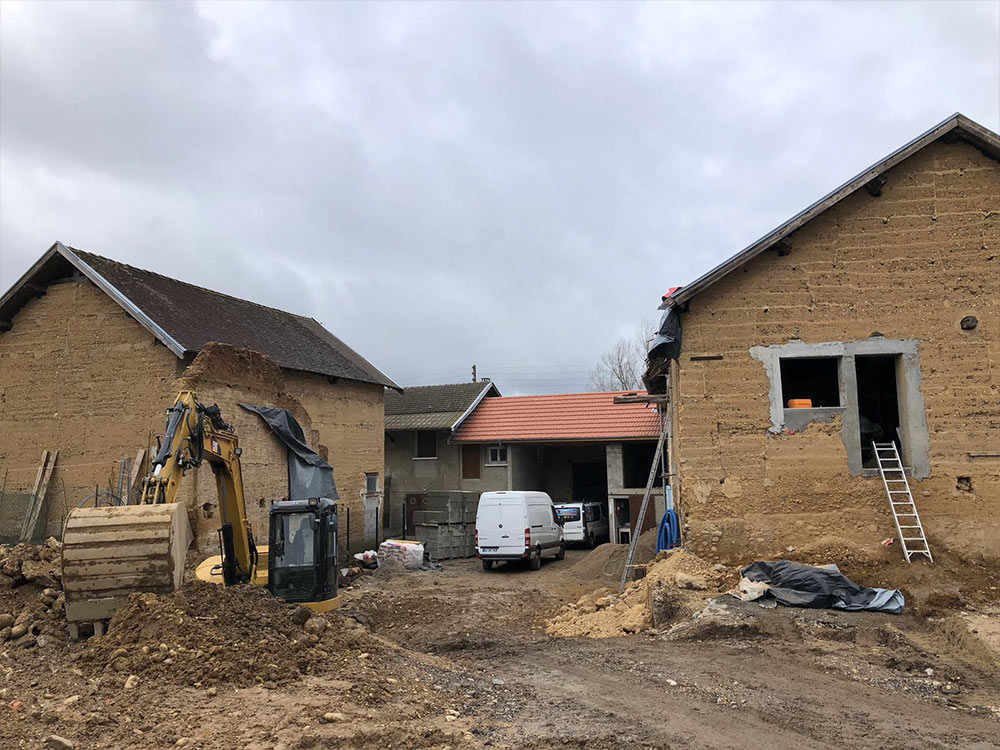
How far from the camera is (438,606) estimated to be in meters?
15.1

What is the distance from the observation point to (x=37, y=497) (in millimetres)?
16938

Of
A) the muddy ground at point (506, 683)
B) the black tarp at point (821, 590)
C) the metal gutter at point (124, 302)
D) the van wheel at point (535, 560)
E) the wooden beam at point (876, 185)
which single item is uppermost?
the wooden beam at point (876, 185)

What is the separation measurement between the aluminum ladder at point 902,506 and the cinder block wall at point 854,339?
193 millimetres

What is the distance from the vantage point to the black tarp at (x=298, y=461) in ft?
61.1

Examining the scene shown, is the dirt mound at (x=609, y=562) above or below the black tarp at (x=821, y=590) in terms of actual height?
below

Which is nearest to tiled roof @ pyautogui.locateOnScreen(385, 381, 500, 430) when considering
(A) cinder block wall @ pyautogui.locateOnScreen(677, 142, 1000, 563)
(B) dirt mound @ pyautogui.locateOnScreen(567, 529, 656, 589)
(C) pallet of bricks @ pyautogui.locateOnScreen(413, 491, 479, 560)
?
(C) pallet of bricks @ pyautogui.locateOnScreen(413, 491, 479, 560)

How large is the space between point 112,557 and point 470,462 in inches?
836

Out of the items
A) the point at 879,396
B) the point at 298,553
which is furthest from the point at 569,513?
the point at 298,553

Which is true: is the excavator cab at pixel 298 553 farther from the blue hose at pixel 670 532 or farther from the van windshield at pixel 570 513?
the van windshield at pixel 570 513

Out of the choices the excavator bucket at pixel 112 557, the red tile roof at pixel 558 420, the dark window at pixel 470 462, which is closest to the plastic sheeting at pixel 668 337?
the excavator bucket at pixel 112 557

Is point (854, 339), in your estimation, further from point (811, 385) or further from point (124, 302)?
point (124, 302)

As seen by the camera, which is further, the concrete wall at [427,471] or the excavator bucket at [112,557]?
the concrete wall at [427,471]

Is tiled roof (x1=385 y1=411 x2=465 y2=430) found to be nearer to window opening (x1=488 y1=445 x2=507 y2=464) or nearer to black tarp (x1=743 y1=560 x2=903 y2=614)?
window opening (x1=488 y1=445 x2=507 y2=464)

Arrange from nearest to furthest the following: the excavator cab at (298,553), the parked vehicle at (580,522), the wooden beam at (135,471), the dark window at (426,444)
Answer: the excavator cab at (298,553)
the wooden beam at (135,471)
the parked vehicle at (580,522)
the dark window at (426,444)
